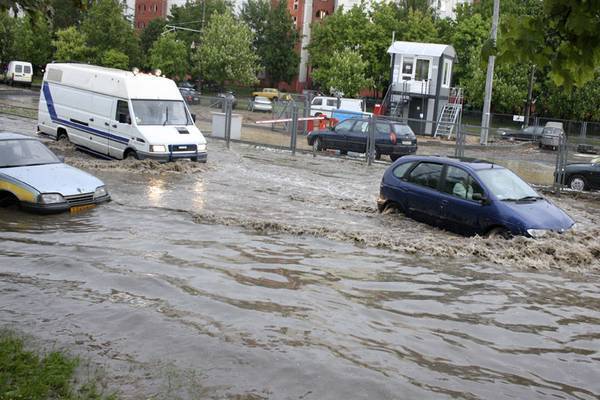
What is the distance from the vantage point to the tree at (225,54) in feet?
229

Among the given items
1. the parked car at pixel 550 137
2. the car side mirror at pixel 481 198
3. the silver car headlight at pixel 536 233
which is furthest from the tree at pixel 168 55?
the silver car headlight at pixel 536 233

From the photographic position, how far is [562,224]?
12375mm

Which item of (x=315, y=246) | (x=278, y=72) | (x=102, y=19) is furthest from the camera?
(x=278, y=72)

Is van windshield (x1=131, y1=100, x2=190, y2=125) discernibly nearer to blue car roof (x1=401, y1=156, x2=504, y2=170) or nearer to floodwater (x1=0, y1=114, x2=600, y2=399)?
floodwater (x1=0, y1=114, x2=600, y2=399)

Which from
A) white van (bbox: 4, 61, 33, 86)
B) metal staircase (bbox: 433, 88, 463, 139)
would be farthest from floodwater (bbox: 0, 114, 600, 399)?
white van (bbox: 4, 61, 33, 86)

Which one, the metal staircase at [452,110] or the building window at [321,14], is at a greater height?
the building window at [321,14]

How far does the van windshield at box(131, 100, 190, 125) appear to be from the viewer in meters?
20.5

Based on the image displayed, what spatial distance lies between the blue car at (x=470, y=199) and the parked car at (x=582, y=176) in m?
9.60

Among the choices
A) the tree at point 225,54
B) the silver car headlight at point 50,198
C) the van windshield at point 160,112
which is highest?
the tree at point 225,54

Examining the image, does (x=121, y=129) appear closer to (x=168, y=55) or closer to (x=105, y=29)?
(x=105, y=29)

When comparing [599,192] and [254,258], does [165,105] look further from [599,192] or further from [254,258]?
[599,192]

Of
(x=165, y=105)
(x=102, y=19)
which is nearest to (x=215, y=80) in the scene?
(x=102, y=19)

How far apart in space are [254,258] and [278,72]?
249ft

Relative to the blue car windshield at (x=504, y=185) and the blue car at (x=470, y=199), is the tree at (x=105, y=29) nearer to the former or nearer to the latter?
the blue car at (x=470, y=199)
